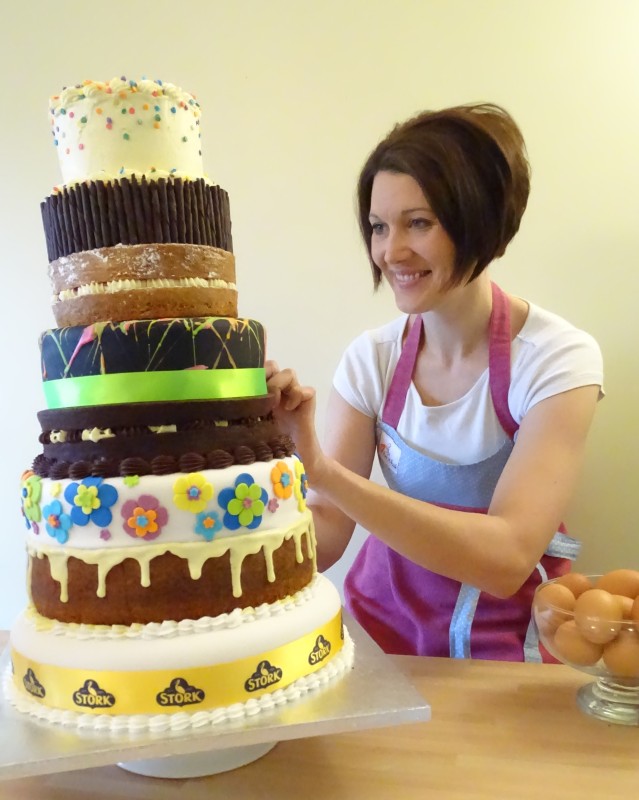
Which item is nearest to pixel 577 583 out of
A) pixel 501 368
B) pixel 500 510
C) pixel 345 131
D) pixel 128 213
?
pixel 500 510

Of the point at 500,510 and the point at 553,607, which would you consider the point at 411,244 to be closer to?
the point at 500,510

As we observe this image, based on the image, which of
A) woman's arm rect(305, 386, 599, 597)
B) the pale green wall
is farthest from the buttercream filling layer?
the pale green wall

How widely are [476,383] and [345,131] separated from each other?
0.72 meters

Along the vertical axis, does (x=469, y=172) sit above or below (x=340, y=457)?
A: above

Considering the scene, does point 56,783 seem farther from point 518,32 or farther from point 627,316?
point 518,32

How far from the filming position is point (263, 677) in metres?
0.80

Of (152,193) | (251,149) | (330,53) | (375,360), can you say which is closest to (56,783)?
(152,193)

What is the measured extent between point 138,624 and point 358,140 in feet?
4.26

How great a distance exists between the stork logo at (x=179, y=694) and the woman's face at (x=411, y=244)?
31.6 inches

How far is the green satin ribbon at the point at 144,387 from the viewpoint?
812 mm

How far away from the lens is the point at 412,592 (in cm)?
145

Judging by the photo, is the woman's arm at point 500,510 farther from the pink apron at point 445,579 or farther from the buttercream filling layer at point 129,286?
the buttercream filling layer at point 129,286

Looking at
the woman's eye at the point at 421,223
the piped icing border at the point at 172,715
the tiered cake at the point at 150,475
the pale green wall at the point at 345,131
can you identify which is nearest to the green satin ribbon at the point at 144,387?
the tiered cake at the point at 150,475

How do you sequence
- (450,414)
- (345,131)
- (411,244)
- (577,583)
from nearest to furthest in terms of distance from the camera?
(577,583), (411,244), (450,414), (345,131)
